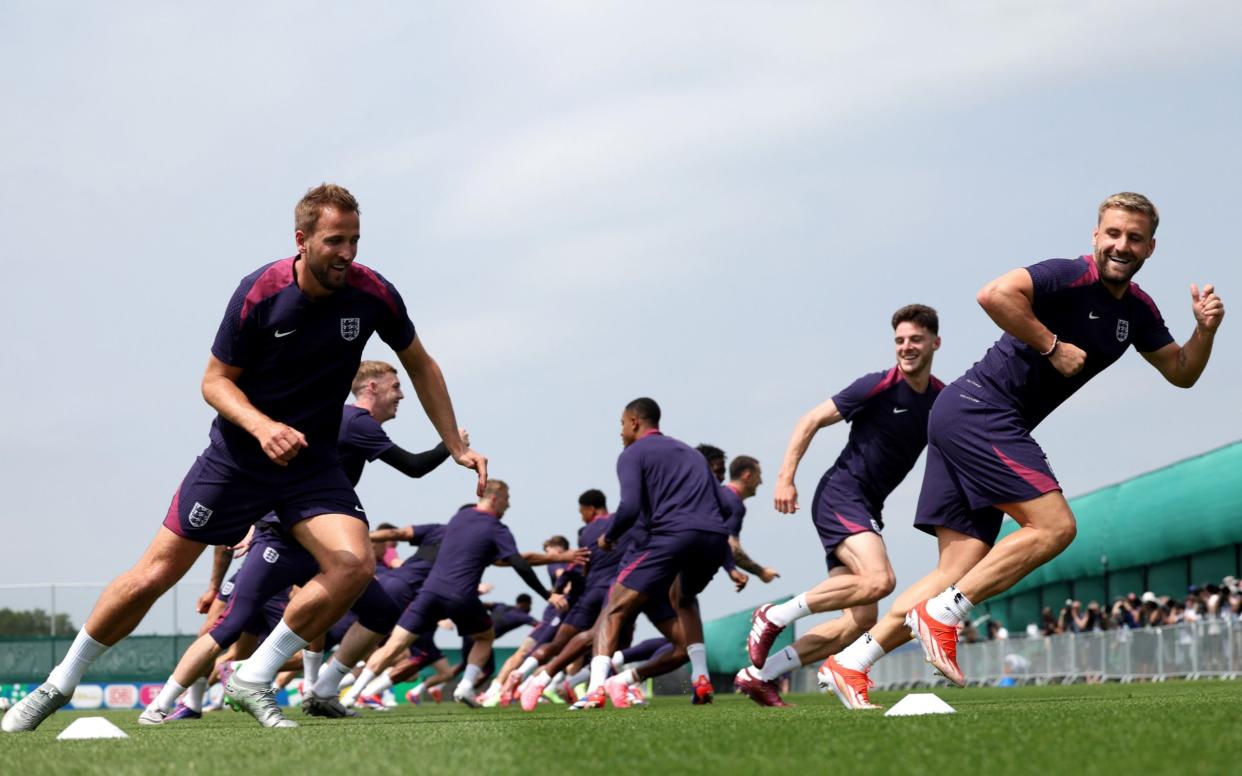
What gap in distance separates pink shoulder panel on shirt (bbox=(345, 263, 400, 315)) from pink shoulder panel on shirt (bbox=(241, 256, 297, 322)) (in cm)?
28

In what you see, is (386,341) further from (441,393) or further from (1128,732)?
(1128,732)

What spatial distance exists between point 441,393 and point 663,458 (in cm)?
446

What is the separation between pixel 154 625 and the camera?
33.2 metres

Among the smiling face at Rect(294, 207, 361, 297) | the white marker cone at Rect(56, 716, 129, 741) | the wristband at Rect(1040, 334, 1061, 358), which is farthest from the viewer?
the wristband at Rect(1040, 334, 1061, 358)

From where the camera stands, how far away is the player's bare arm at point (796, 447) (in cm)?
1041

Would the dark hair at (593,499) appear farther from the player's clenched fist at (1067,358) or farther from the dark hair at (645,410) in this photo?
the player's clenched fist at (1067,358)

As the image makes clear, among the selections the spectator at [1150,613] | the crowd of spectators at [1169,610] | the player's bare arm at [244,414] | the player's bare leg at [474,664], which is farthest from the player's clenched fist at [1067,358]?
the spectator at [1150,613]

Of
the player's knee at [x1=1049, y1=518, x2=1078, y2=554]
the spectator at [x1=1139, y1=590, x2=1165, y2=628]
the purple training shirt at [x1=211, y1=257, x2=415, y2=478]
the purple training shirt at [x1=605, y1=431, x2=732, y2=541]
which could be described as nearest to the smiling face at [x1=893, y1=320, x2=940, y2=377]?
the purple training shirt at [x1=605, y1=431, x2=732, y2=541]

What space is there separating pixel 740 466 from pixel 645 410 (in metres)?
2.59

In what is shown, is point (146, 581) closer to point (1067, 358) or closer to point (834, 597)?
point (1067, 358)

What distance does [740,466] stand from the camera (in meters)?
15.0

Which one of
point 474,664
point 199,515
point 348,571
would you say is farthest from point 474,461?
point 474,664

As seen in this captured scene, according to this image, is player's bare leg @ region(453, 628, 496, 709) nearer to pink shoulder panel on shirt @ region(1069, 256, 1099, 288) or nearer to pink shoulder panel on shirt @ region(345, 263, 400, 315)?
pink shoulder panel on shirt @ region(345, 263, 400, 315)

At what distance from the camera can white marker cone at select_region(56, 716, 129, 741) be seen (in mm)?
6870
